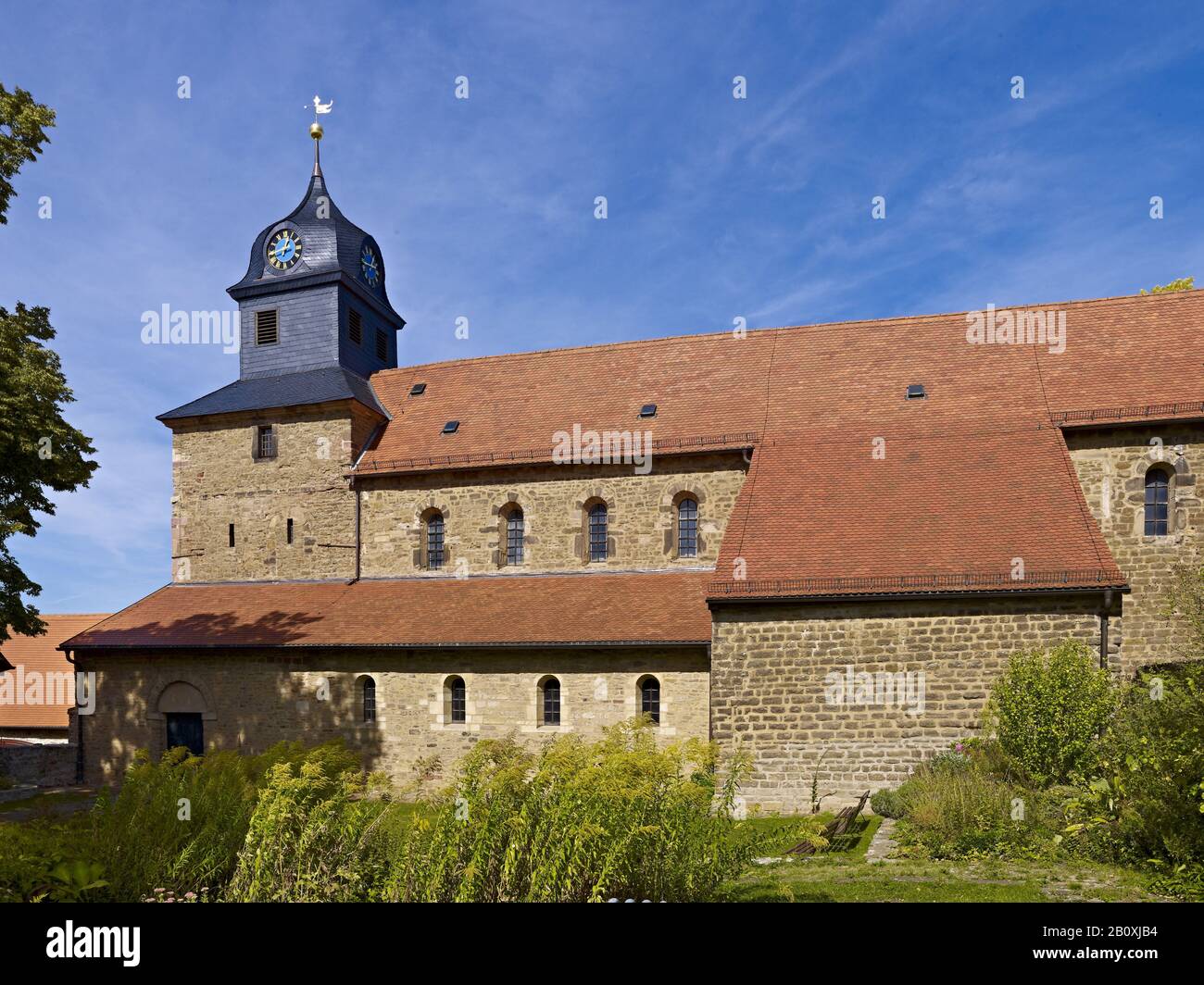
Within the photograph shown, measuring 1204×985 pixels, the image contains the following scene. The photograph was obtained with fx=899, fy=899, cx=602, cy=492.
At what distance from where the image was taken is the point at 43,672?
32.8 m

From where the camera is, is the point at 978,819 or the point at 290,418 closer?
the point at 978,819

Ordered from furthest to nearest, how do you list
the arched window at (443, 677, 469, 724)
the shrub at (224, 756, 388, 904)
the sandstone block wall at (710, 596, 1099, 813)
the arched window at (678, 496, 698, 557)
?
the arched window at (678, 496, 698, 557) < the arched window at (443, 677, 469, 724) < the sandstone block wall at (710, 596, 1099, 813) < the shrub at (224, 756, 388, 904)

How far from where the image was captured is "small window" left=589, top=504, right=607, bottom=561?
69.9ft

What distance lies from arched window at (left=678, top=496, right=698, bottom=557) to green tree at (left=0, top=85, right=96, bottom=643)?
12520 mm

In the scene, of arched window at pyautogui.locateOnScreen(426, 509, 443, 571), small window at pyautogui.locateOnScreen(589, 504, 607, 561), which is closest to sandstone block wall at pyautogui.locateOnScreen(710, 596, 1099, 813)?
small window at pyautogui.locateOnScreen(589, 504, 607, 561)

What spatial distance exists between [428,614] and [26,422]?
864 cm

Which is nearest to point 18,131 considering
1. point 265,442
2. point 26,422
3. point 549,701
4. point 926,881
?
point 26,422

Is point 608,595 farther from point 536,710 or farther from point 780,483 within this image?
point 780,483

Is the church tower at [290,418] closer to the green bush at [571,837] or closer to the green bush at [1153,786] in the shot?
the green bush at [571,837]

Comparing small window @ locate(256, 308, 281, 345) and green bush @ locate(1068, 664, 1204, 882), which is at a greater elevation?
small window @ locate(256, 308, 281, 345)

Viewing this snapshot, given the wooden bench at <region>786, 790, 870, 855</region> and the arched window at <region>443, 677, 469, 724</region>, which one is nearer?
the wooden bench at <region>786, 790, 870, 855</region>

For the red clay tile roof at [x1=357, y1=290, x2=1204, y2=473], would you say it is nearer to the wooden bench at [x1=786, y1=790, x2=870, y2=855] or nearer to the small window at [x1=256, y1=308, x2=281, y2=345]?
the small window at [x1=256, y1=308, x2=281, y2=345]

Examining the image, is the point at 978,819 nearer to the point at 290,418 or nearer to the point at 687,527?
the point at 687,527
